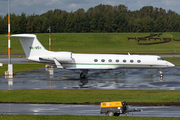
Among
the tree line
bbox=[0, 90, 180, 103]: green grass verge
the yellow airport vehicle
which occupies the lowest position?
bbox=[0, 90, 180, 103]: green grass verge

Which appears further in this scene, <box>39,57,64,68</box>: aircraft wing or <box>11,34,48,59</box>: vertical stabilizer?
<box>11,34,48,59</box>: vertical stabilizer

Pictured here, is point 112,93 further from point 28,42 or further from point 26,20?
point 26,20

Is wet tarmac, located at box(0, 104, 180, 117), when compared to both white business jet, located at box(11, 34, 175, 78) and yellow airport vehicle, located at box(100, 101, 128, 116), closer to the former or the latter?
yellow airport vehicle, located at box(100, 101, 128, 116)

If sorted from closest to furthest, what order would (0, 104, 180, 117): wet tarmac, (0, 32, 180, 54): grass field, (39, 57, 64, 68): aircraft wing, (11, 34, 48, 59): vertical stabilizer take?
1. (0, 104, 180, 117): wet tarmac
2. (39, 57, 64, 68): aircraft wing
3. (11, 34, 48, 59): vertical stabilizer
4. (0, 32, 180, 54): grass field

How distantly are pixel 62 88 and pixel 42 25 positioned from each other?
14784cm

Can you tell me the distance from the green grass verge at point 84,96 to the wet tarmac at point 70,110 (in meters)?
1.54

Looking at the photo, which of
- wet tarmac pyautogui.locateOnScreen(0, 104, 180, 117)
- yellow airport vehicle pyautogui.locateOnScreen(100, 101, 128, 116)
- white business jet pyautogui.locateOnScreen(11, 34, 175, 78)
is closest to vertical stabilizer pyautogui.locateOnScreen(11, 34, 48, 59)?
white business jet pyautogui.locateOnScreen(11, 34, 175, 78)

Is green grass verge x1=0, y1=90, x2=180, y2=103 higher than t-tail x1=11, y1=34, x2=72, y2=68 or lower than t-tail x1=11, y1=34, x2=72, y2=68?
lower

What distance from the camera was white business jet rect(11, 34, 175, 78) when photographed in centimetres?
3469

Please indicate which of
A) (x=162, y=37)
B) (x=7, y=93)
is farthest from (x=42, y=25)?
(x=7, y=93)

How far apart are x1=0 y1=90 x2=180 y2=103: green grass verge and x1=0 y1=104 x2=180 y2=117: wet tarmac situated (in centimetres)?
154

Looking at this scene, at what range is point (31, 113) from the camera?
17.8 meters

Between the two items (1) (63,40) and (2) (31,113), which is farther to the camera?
(1) (63,40)

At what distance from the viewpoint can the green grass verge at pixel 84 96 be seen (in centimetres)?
2188
